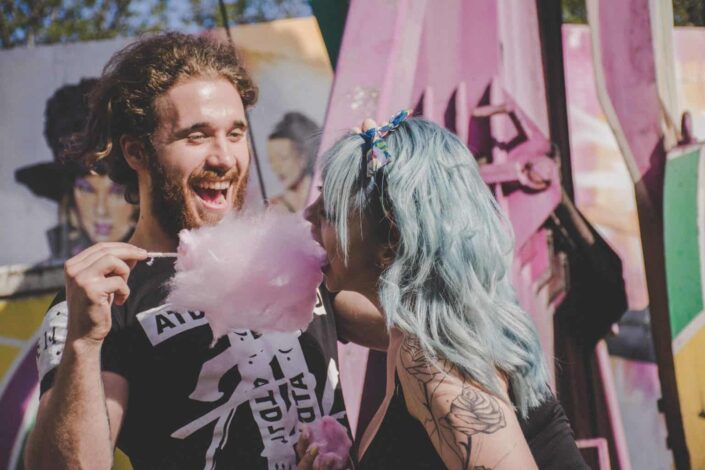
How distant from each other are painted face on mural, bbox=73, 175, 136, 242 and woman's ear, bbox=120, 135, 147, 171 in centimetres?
443

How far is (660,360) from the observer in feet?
12.0

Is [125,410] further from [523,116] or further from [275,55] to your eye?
[275,55]

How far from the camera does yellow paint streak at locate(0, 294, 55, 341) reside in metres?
6.03

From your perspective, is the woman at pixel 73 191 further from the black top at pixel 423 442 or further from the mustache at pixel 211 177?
the black top at pixel 423 442

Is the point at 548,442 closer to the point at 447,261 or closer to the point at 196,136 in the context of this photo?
the point at 447,261

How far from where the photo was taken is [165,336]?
1.85 m

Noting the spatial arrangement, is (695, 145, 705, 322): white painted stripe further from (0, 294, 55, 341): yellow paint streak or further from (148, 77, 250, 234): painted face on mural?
(0, 294, 55, 341): yellow paint streak

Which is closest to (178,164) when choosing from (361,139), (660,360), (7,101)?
(361,139)

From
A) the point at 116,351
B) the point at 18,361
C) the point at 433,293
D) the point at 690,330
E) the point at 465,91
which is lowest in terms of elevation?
the point at 18,361

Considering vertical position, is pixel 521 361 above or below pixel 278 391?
above

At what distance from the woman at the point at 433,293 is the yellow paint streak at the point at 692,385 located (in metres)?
2.30

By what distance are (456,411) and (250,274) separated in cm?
65

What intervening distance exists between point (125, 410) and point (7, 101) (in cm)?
585

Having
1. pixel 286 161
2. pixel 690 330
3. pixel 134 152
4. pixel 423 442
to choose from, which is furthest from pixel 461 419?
pixel 286 161
